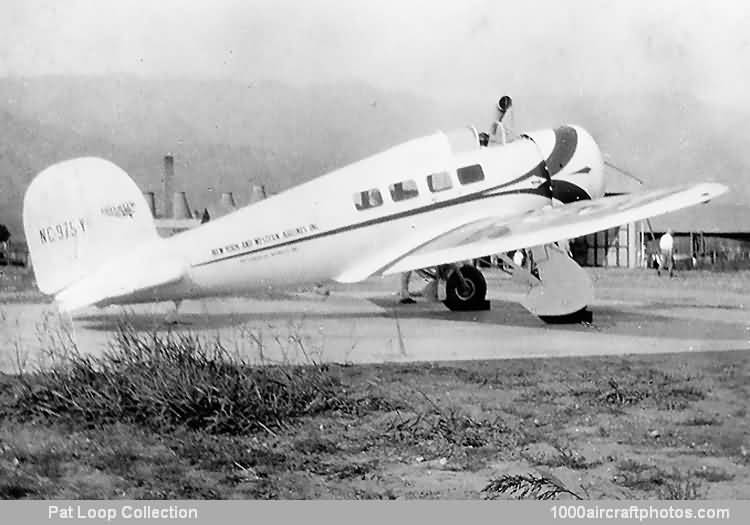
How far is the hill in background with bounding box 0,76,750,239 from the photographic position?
3605mm

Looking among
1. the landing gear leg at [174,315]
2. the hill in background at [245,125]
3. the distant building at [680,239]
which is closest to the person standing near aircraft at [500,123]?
the hill in background at [245,125]

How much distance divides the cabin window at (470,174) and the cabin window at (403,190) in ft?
0.99

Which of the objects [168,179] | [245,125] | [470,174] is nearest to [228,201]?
[168,179]

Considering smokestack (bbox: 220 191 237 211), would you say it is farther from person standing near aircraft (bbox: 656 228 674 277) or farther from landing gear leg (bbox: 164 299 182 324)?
person standing near aircraft (bbox: 656 228 674 277)

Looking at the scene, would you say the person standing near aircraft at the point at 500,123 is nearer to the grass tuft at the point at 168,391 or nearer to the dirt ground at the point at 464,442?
the dirt ground at the point at 464,442

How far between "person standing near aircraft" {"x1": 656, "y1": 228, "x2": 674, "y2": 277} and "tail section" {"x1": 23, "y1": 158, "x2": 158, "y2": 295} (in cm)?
310

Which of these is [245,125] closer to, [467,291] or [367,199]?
[367,199]

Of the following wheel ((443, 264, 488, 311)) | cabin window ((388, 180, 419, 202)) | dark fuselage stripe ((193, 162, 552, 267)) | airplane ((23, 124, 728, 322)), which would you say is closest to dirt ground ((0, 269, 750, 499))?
airplane ((23, 124, 728, 322))

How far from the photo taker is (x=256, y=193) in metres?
3.95

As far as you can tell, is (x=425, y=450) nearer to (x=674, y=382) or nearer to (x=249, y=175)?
(x=674, y=382)

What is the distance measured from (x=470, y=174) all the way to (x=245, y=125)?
5.12ft

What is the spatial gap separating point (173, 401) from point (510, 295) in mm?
2336

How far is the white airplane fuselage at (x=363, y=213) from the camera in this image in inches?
163
